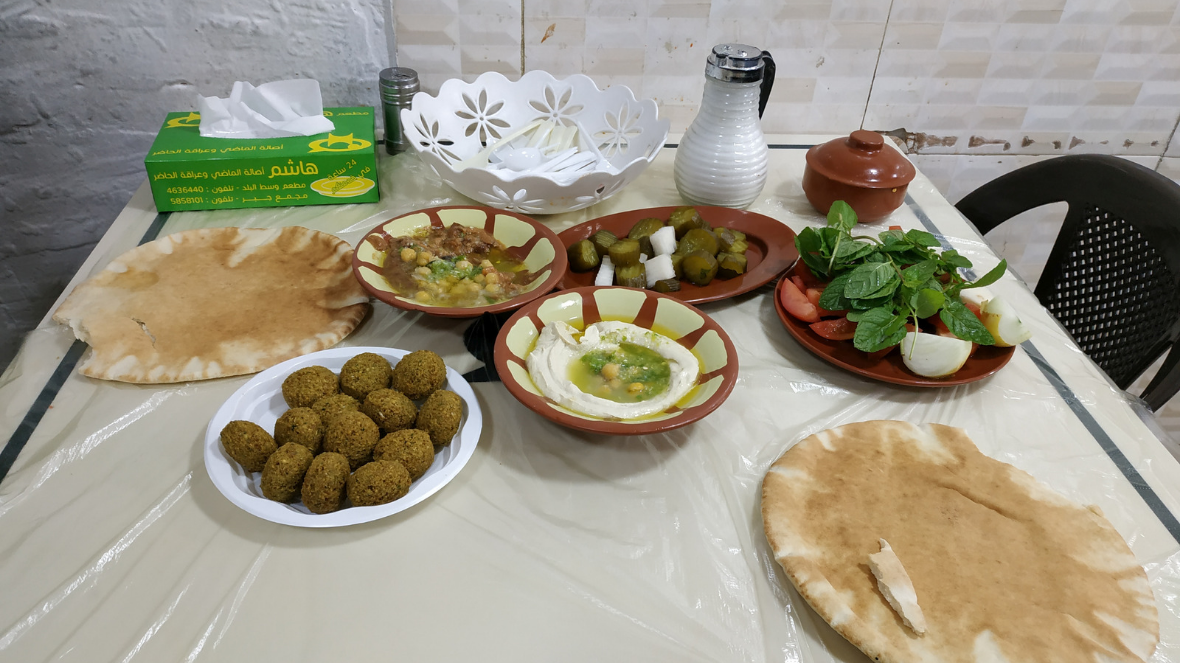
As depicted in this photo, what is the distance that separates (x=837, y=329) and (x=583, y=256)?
1.73ft

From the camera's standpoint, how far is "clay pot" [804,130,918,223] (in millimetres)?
1664

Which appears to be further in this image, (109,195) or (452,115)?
(109,195)

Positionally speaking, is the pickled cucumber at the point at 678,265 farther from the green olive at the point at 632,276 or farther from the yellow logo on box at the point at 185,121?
the yellow logo on box at the point at 185,121

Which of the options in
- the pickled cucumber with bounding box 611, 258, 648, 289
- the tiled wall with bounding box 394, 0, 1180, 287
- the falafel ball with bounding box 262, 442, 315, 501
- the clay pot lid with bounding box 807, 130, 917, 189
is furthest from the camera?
the tiled wall with bounding box 394, 0, 1180, 287

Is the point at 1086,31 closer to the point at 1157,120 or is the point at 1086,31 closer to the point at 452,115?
the point at 1157,120

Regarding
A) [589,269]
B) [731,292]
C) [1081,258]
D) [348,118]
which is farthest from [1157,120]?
[348,118]

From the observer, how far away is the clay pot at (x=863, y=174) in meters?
1.66

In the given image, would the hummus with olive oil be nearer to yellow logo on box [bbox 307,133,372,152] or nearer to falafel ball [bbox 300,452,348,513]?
falafel ball [bbox 300,452,348,513]

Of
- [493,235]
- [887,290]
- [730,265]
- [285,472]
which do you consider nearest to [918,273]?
[887,290]

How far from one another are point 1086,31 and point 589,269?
189 centimetres

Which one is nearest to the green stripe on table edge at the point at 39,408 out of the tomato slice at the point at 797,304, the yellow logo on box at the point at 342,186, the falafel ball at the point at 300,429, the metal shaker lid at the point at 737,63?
the falafel ball at the point at 300,429

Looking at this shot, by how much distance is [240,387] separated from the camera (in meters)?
1.15

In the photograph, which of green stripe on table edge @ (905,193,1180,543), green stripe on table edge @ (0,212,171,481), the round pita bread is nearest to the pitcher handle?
green stripe on table edge @ (905,193,1180,543)

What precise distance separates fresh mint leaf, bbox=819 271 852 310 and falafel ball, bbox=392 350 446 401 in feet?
2.38
